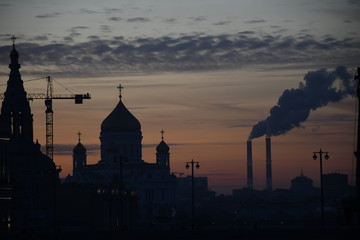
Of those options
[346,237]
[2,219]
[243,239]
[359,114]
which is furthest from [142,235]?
[2,219]

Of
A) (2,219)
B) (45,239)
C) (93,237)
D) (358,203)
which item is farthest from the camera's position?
(2,219)

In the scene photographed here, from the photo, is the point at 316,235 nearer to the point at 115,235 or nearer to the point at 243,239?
the point at 243,239

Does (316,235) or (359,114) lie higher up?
(359,114)

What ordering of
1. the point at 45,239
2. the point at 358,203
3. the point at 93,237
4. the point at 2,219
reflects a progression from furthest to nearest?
the point at 2,219 → the point at 358,203 → the point at 93,237 → the point at 45,239

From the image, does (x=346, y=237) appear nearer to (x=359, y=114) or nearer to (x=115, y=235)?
(x=115, y=235)

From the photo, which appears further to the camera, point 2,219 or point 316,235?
point 2,219

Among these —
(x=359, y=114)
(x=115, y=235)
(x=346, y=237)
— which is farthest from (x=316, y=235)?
(x=359, y=114)
